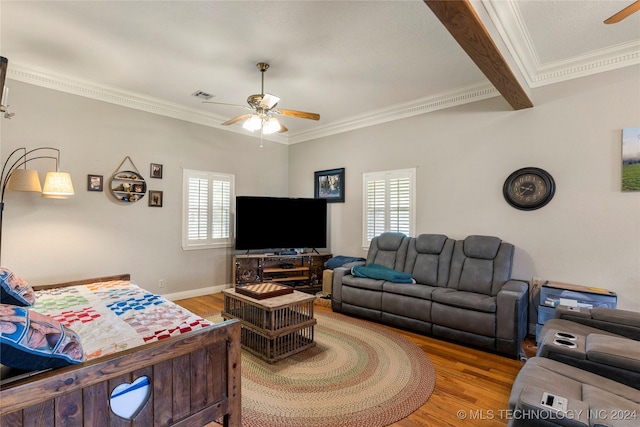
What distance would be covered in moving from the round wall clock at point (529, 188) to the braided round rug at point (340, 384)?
6.77 ft

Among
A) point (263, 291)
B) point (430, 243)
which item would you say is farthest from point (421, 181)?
point (263, 291)

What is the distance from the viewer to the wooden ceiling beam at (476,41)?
1.80 meters

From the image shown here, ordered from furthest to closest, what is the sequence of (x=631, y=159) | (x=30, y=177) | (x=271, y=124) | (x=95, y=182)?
(x=95, y=182) → (x=271, y=124) → (x=30, y=177) → (x=631, y=159)

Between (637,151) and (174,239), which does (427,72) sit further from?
(174,239)

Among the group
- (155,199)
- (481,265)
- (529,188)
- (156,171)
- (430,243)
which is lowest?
(481,265)

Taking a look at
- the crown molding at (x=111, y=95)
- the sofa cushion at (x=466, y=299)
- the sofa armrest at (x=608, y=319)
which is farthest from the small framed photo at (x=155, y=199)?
the sofa armrest at (x=608, y=319)

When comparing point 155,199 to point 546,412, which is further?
point 155,199

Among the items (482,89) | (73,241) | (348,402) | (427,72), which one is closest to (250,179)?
(73,241)

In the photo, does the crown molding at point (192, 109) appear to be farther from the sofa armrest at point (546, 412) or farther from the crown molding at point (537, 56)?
the sofa armrest at point (546, 412)

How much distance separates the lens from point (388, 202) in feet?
15.8

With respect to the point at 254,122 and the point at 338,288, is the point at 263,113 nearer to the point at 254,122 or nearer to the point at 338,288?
the point at 254,122

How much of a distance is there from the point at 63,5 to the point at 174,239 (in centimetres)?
306

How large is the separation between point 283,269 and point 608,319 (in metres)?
3.92

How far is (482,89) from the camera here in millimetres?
3865
